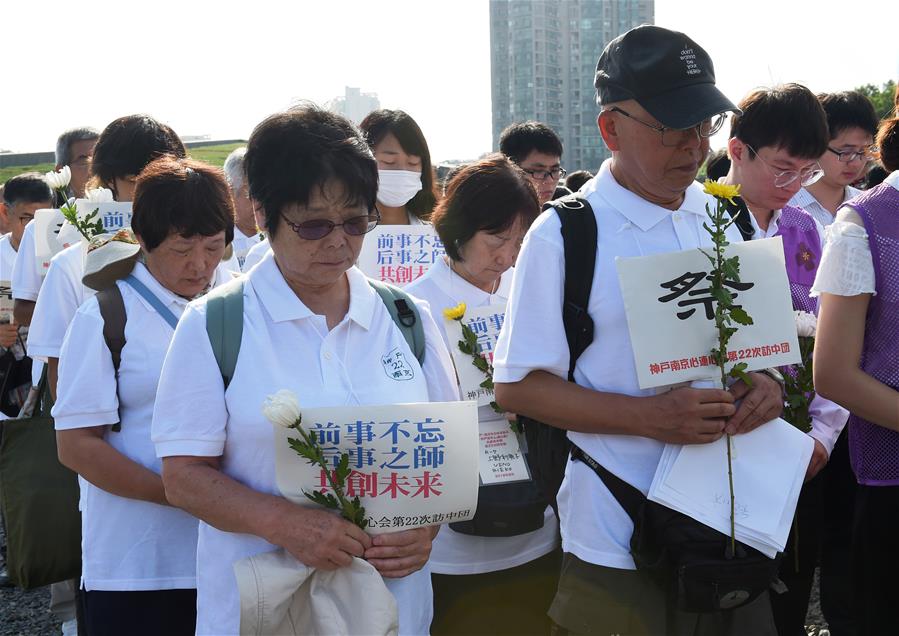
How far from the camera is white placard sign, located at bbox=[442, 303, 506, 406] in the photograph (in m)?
3.23

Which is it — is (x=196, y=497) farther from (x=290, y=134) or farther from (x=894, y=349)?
(x=894, y=349)

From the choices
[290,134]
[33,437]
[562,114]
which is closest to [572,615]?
[290,134]

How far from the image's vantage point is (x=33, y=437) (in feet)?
10.9

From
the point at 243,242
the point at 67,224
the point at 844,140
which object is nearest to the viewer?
the point at 67,224

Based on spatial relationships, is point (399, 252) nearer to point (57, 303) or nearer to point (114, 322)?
point (57, 303)

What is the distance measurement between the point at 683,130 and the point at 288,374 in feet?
4.03

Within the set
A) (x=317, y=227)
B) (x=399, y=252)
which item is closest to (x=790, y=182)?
(x=399, y=252)

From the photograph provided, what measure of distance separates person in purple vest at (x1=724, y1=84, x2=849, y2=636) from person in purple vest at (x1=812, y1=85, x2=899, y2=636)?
0.47m

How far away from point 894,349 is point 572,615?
1271mm

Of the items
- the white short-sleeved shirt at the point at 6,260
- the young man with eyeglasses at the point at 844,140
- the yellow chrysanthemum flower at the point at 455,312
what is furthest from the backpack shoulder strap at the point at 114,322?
the white short-sleeved shirt at the point at 6,260

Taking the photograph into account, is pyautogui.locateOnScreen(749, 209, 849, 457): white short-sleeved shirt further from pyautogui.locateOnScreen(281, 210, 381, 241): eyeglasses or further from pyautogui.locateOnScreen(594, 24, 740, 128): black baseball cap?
pyautogui.locateOnScreen(281, 210, 381, 241): eyeglasses

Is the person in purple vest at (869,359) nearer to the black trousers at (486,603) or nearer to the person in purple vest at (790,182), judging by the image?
the person in purple vest at (790,182)

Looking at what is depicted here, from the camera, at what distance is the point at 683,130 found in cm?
235

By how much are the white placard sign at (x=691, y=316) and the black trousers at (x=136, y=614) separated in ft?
5.27
